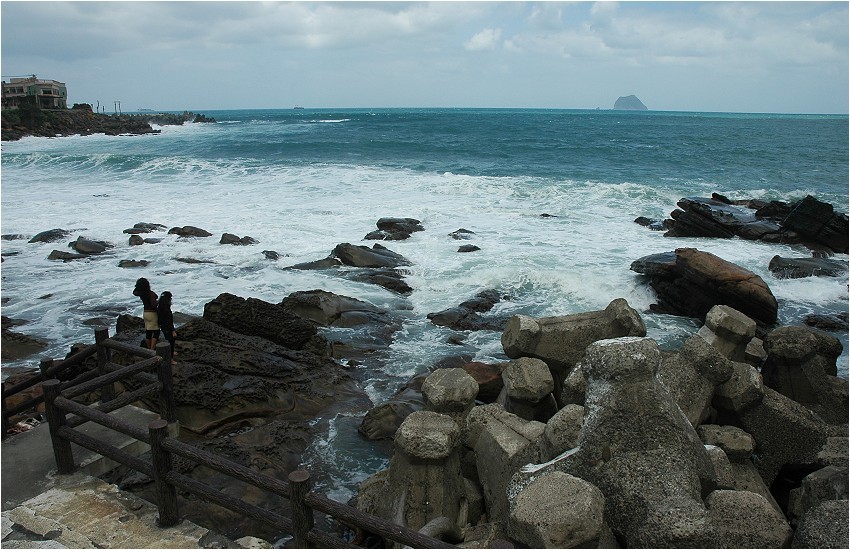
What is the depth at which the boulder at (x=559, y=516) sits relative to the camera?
11.7ft

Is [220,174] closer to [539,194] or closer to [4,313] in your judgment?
[539,194]

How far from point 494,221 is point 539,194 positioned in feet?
20.3

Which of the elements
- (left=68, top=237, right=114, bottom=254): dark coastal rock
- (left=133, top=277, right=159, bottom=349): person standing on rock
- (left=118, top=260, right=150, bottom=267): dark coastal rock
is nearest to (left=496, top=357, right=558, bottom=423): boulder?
(left=133, top=277, right=159, bottom=349): person standing on rock

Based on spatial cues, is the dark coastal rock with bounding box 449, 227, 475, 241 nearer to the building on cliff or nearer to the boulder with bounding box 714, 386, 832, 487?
the boulder with bounding box 714, 386, 832, 487

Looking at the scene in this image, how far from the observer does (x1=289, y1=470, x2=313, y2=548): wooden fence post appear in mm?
3912

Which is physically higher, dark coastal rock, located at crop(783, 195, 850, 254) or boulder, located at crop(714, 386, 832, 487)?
dark coastal rock, located at crop(783, 195, 850, 254)

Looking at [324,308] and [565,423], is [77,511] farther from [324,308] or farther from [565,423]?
[324,308]

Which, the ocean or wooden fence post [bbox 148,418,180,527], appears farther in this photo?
the ocean

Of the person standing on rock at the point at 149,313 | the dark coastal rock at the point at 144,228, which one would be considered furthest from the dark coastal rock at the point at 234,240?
the person standing on rock at the point at 149,313

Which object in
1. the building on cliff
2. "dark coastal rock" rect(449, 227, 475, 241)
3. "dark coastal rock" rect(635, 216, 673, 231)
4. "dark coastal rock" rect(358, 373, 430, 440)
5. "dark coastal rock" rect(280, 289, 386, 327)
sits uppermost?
the building on cliff

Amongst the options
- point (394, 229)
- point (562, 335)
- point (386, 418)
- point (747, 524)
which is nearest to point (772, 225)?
point (394, 229)

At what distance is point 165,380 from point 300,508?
270 centimetres

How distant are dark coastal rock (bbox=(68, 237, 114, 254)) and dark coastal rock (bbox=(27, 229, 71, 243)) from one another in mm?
1067

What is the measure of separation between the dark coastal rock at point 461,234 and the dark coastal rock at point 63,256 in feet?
31.8
